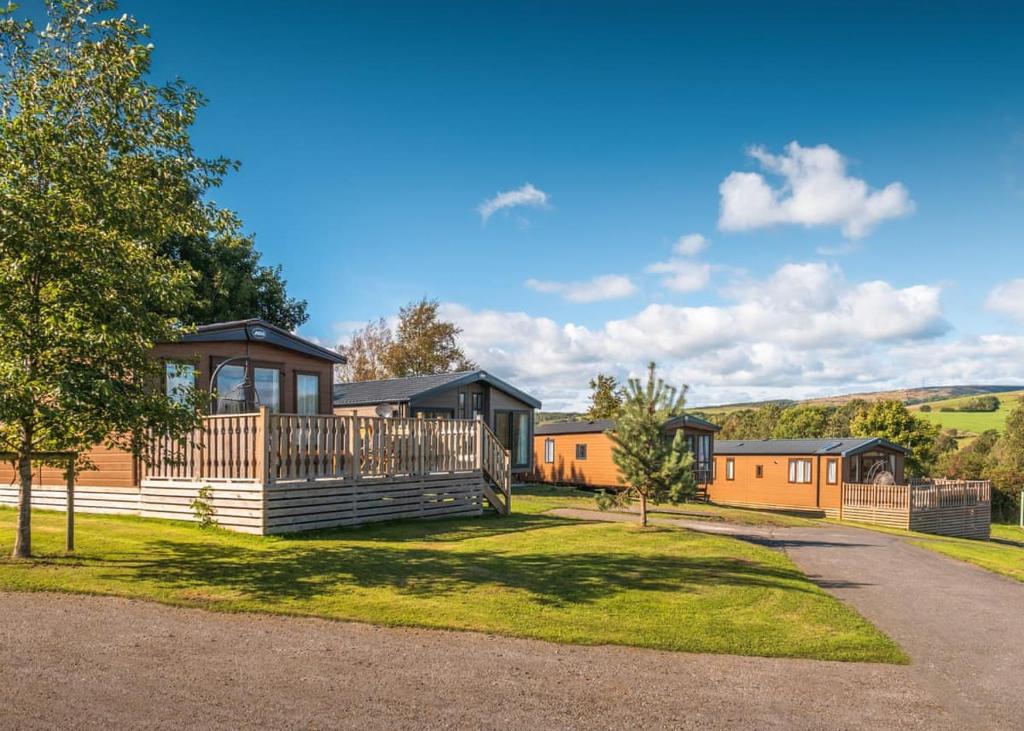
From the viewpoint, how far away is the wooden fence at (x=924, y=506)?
2836 cm

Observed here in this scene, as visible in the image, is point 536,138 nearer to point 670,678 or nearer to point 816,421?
point 670,678

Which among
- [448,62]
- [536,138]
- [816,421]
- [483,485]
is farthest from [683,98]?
[816,421]

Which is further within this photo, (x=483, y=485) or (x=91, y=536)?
(x=483, y=485)

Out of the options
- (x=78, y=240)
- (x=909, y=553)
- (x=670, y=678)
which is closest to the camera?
(x=670, y=678)

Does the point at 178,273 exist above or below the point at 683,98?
below

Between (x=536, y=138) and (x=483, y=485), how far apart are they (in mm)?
10980

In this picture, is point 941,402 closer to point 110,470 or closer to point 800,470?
point 800,470

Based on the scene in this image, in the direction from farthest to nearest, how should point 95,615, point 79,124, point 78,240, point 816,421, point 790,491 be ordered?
1. point 816,421
2. point 790,491
3. point 79,124
4. point 78,240
5. point 95,615

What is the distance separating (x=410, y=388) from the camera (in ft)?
91.1

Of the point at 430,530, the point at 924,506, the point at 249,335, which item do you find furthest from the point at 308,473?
the point at 924,506

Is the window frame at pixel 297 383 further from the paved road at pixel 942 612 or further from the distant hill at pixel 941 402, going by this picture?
the distant hill at pixel 941 402

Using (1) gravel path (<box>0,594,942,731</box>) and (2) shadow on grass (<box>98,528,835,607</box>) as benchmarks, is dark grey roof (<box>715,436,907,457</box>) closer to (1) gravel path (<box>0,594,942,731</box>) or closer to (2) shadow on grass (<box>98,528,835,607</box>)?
(2) shadow on grass (<box>98,528,835,607</box>)

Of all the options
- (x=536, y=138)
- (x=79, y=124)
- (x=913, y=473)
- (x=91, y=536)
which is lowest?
(x=913, y=473)

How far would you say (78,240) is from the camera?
9164mm
